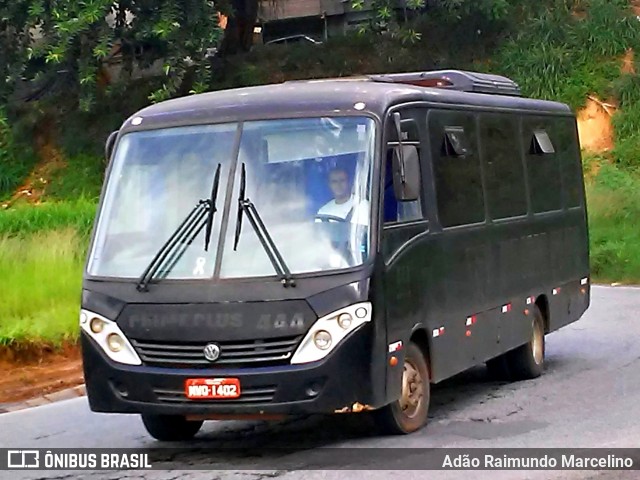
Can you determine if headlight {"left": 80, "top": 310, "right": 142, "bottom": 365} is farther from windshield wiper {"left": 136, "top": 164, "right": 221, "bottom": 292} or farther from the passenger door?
the passenger door

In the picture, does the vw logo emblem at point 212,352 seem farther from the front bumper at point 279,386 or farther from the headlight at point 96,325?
the headlight at point 96,325

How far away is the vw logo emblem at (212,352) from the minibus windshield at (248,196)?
469 millimetres

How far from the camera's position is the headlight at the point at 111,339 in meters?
8.82

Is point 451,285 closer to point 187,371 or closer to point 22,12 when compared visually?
point 187,371

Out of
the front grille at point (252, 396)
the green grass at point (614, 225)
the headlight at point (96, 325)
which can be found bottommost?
the green grass at point (614, 225)

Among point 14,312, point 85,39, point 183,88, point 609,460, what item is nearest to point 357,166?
point 609,460

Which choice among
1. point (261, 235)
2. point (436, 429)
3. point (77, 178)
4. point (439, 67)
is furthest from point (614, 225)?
point (261, 235)

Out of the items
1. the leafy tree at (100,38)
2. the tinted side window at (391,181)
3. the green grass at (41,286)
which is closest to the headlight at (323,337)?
the tinted side window at (391,181)

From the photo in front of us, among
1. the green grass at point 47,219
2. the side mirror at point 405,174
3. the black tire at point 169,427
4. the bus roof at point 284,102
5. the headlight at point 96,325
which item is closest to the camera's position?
the headlight at point 96,325

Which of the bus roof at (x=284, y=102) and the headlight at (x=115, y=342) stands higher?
the bus roof at (x=284, y=102)

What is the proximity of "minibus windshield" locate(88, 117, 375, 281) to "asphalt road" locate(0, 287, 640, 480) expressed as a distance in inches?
50.9

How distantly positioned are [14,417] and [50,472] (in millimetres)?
2388

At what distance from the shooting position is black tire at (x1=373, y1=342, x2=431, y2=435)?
9289mm

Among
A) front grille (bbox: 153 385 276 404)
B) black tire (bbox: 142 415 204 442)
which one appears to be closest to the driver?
front grille (bbox: 153 385 276 404)
